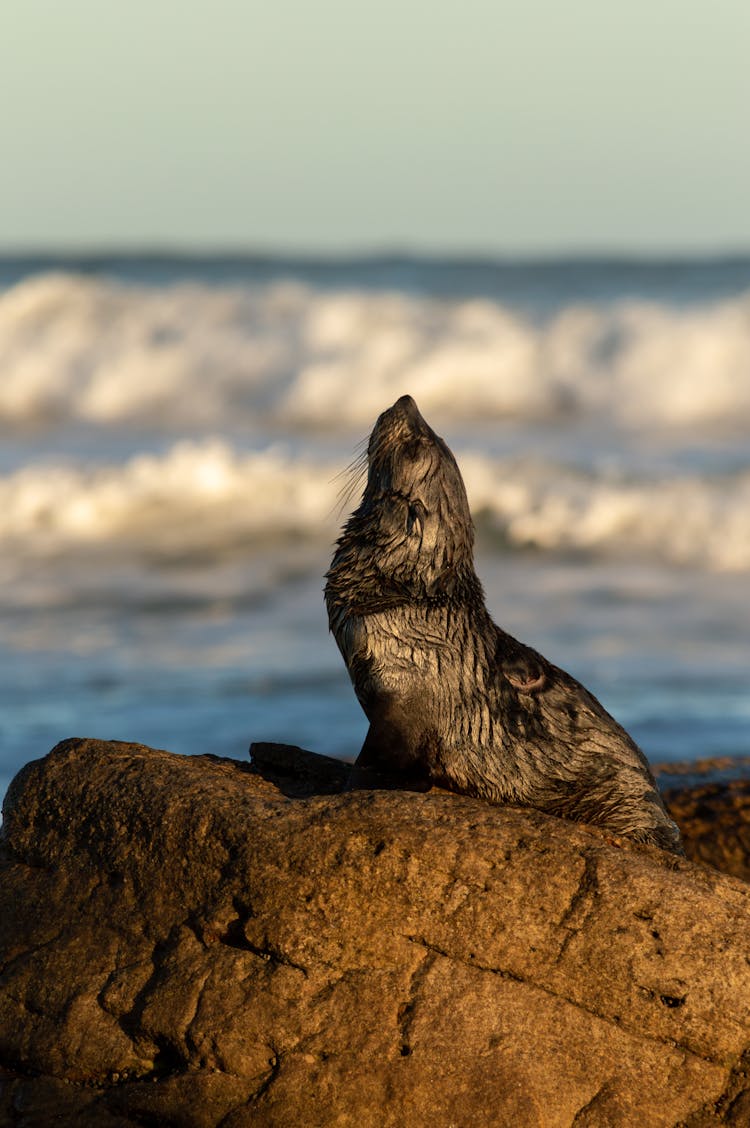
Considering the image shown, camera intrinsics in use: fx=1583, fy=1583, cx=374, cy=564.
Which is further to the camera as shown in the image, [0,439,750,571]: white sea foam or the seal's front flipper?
→ [0,439,750,571]: white sea foam

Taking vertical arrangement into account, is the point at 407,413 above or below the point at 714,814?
above

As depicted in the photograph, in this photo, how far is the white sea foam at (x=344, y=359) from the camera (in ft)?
88.2

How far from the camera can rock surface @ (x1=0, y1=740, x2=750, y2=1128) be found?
4473mm

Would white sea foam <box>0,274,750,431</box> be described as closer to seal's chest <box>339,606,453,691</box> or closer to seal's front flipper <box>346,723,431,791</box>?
seal's chest <box>339,606,453,691</box>

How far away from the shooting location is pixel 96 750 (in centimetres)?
551

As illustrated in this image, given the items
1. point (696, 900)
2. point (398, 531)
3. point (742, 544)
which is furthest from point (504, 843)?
point (742, 544)

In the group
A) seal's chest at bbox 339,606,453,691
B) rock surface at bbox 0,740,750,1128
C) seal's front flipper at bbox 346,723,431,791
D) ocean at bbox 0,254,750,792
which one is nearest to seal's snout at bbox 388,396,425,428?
ocean at bbox 0,254,750,792

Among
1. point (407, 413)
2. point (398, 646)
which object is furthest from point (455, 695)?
point (407, 413)

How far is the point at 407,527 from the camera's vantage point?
5812 millimetres

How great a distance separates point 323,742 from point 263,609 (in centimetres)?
506

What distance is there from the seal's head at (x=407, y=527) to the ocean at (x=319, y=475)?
1.67 ft

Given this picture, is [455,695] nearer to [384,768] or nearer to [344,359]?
[384,768]

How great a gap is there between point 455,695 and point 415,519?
2.27ft

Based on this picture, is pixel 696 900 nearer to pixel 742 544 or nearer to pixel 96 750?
pixel 96 750
